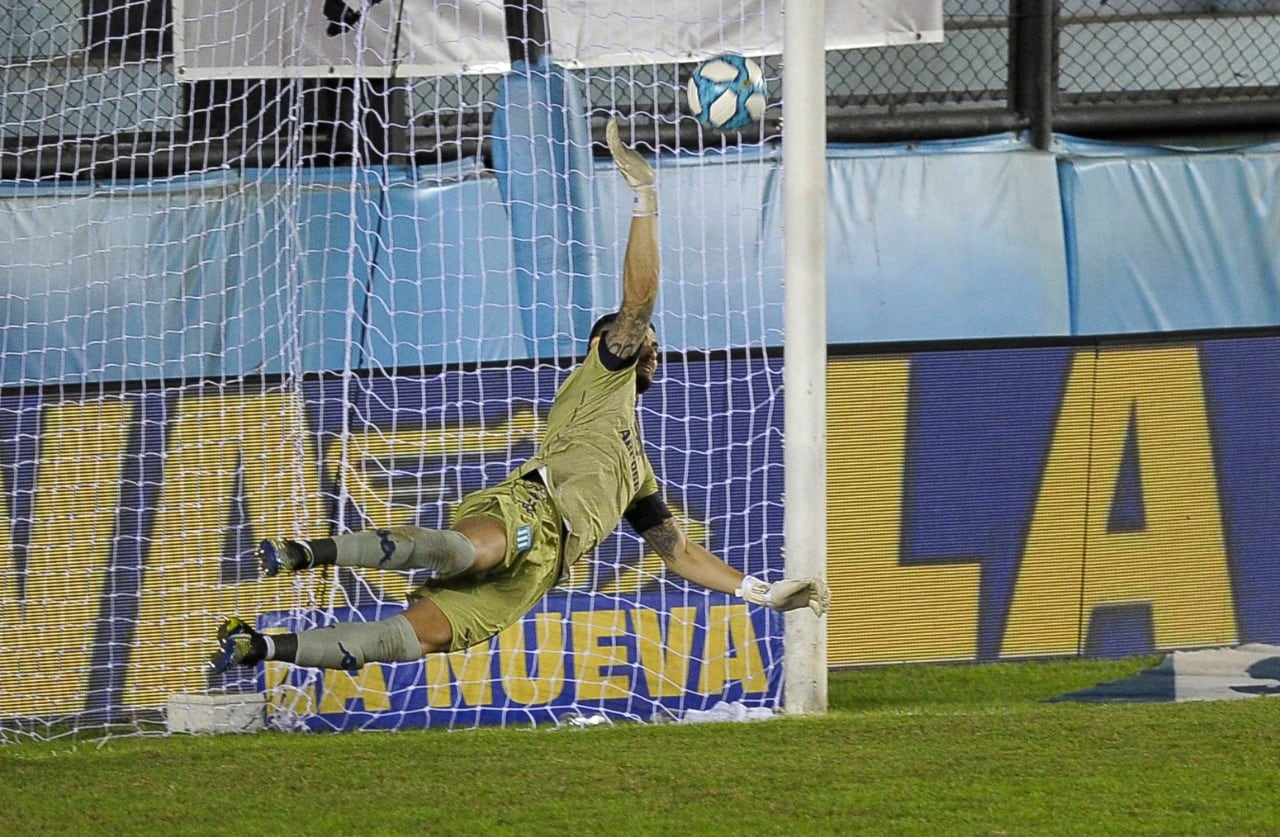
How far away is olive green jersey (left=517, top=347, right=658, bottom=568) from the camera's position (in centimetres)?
562

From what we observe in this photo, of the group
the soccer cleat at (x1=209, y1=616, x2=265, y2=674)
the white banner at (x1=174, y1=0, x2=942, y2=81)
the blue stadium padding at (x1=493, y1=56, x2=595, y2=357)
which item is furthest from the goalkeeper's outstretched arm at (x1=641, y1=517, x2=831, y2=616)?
the white banner at (x1=174, y1=0, x2=942, y2=81)

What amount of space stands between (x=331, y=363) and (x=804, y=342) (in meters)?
2.75

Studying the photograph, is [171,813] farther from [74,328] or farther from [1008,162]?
[1008,162]

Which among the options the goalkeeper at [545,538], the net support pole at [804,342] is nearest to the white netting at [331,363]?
the net support pole at [804,342]

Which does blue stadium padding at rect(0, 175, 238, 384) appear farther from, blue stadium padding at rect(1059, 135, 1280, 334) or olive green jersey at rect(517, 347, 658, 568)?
blue stadium padding at rect(1059, 135, 1280, 334)

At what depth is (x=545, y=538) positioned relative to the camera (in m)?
5.53

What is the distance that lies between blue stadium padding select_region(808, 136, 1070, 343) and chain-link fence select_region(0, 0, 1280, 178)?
40cm

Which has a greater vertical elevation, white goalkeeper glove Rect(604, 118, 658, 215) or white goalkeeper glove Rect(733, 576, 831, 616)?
white goalkeeper glove Rect(604, 118, 658, 215)

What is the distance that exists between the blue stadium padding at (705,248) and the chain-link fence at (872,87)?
1.15ft

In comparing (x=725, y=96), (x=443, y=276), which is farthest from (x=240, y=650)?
(x=443, y=276)

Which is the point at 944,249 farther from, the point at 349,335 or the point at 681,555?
the point at 349,335

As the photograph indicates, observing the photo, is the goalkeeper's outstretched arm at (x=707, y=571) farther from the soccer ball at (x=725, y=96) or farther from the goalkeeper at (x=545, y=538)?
A: the soccer ball at (x=725, y=96)

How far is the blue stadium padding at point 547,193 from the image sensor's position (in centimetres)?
803

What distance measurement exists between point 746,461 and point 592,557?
0.78 meters
